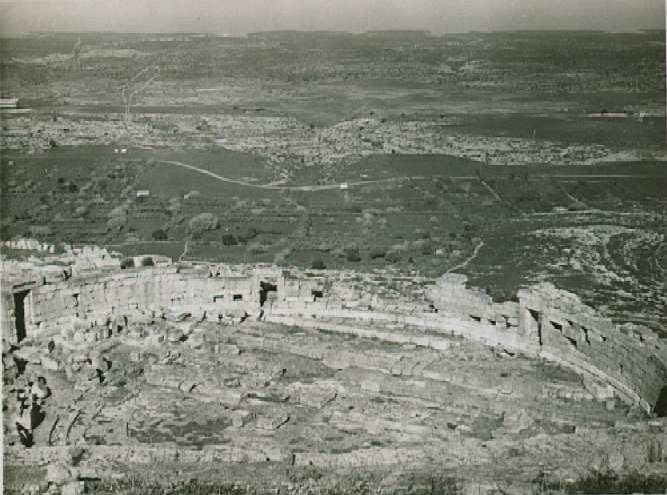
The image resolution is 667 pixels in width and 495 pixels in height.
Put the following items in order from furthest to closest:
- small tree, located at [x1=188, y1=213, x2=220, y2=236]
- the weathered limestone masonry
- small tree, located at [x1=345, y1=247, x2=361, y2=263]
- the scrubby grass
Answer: small tree, located at [x1=188, y1=213, x2=220, y2=236], small tree, located at [x1=345, y1=247, x2=361, y2=263], the weathered limestone masonry, the scrubby grass

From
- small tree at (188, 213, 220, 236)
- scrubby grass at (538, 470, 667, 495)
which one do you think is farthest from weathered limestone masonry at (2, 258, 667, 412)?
scrubby grass at (538, 470, 667, 495)

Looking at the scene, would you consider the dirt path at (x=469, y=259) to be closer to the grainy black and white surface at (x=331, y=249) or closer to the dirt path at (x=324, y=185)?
the grainy black and white surface at (x=331, y=249)

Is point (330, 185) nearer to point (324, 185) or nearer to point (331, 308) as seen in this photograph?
point (324, 185)

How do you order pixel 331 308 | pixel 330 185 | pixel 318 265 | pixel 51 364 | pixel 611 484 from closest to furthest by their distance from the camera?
pixel 611 484 → pixel 51 364 → pixel 331 308 → pixel 318 265 → pixel 330 185

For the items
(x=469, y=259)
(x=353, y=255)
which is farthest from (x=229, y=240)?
(x=469, y=259)

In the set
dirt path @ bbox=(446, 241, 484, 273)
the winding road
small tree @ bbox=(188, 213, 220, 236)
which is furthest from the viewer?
small tree @ bbox=(188, 213, 220, 236)

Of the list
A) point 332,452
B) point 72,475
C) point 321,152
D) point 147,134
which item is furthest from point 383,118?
point 72,475

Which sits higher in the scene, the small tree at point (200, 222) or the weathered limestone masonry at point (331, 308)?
the small tree at point (200, 222)

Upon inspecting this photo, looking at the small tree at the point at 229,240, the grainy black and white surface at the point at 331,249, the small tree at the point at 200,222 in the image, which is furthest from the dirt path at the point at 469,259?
the small tree at the point at 200,222

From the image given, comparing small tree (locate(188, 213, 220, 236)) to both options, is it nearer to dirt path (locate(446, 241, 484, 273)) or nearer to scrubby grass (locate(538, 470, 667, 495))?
dirt path (locate(446, 241, 484, 273))
